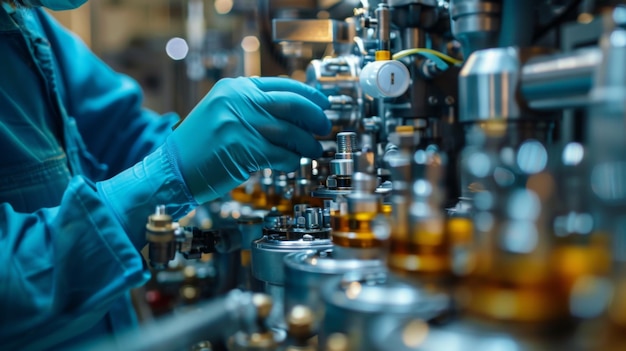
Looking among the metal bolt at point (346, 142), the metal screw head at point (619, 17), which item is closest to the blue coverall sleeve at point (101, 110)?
the metal bolt at point (346, 142)

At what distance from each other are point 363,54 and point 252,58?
1.38 metres

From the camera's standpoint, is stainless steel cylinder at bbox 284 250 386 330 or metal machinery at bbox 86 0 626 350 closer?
metal machinery at bbox 86 0 626 350

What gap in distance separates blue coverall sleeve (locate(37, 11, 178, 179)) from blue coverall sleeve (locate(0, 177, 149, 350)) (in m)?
0.64

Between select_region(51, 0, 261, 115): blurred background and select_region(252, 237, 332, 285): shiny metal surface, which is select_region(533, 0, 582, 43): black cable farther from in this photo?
select_region(51, 0, 261, 115): blurred background

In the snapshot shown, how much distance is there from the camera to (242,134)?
972 millimetres

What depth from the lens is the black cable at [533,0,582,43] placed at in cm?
76

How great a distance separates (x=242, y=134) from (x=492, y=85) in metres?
0.52

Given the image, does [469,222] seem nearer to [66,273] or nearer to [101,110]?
[66,273]

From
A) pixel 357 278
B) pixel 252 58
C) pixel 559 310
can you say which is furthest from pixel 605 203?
pixel 252 58

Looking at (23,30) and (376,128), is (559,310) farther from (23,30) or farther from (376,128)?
(23,30)

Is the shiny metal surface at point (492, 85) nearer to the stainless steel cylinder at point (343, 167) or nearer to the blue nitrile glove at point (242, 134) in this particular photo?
the stainless steel cylinder at point (343, 167)

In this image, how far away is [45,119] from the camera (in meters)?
1.19

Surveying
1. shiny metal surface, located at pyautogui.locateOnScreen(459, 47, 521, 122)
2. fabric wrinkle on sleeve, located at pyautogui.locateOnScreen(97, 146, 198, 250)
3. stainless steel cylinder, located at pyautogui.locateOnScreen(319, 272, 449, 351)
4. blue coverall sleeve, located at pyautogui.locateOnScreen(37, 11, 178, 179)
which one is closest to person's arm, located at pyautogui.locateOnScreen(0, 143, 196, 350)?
fabric wrinkle on sleeve, located at pyautogui.locateOnScreen(97, 146, 198, 250)

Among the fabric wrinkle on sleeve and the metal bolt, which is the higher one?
the metal bolt
